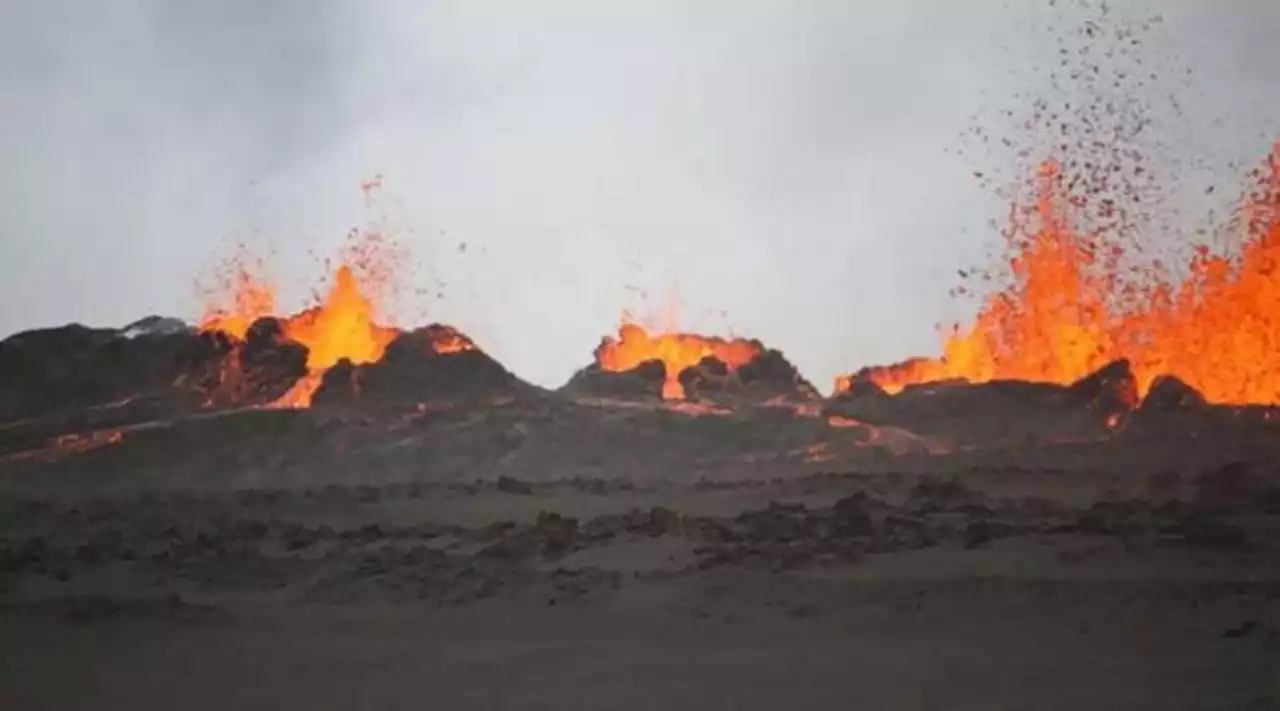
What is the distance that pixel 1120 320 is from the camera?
388cm

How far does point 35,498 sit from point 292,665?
2.76 ft

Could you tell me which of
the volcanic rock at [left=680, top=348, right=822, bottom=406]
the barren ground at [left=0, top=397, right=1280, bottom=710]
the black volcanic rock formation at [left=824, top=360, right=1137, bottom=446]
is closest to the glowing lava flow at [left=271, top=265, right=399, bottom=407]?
the barren ground at [left=0, top=397, right=1280, bottom=710]

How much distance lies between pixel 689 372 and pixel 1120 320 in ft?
3.76

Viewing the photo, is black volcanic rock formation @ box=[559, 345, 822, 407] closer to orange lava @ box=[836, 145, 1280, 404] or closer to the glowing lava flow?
orange lava @ box=[836, 145, 1280, 404]

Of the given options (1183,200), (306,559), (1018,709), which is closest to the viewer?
(1018,709)

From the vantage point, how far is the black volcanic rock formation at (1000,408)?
379cm

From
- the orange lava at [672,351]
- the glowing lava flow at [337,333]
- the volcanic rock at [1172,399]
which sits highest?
the glowing lava flow at [337,333]

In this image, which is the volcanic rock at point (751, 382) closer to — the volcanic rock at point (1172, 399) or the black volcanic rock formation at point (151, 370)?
the volcanic rock at point (1172, 399)

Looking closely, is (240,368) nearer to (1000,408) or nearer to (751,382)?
(751,382)

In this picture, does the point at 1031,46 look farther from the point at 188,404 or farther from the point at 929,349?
the point at 188,404

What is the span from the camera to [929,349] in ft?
12.6

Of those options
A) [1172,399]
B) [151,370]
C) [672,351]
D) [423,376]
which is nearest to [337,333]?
[423,376]

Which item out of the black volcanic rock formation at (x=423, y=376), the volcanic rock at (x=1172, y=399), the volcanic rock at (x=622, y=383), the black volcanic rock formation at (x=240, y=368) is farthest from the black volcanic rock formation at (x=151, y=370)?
the volcanic rock at (x=1172, y=399)

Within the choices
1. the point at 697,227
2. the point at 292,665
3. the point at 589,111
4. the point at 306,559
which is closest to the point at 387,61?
the point at 589,111
